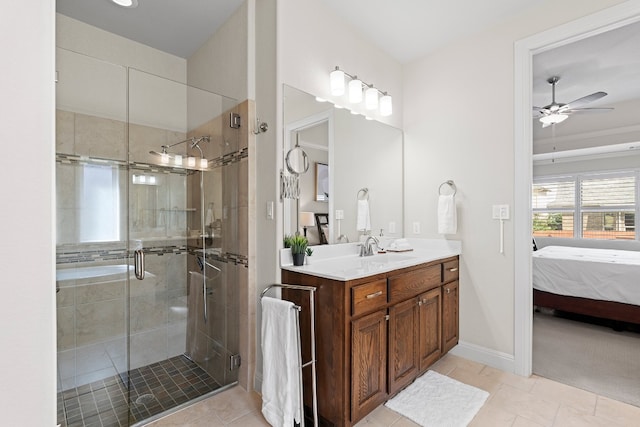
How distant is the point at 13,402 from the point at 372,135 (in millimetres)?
2690

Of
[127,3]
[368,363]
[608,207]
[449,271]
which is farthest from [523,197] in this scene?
[608,207]

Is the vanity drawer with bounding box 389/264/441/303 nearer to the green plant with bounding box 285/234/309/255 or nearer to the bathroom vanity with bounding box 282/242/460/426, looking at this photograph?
the bathroom vanity with bounding box 282/242/460/426

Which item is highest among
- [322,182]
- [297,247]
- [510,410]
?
[322,182]

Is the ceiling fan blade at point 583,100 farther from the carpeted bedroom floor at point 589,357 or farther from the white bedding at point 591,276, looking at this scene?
the carpeted bedroom floor at point 589,357

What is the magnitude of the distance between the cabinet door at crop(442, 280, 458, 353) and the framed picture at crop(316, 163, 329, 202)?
121cm

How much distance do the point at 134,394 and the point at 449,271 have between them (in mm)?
2475

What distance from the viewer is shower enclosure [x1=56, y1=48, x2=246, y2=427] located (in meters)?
2.08

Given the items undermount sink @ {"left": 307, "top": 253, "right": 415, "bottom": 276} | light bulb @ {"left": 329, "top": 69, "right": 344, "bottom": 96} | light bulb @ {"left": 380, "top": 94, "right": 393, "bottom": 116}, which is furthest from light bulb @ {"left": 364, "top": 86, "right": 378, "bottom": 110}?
undermount sink @ {"left": 307, "top": 253, "right": 415, "bottom": 276}

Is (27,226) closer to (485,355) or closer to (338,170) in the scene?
(338,170)

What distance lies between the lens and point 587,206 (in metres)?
5.56

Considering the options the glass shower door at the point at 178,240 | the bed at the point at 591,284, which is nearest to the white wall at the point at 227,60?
the glass shower door at the point at 178,240

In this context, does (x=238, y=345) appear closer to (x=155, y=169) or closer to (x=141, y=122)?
(x=155, y=169)

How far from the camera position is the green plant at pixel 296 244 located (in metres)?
2.03

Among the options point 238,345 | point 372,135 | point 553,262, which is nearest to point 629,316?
point 553,262
